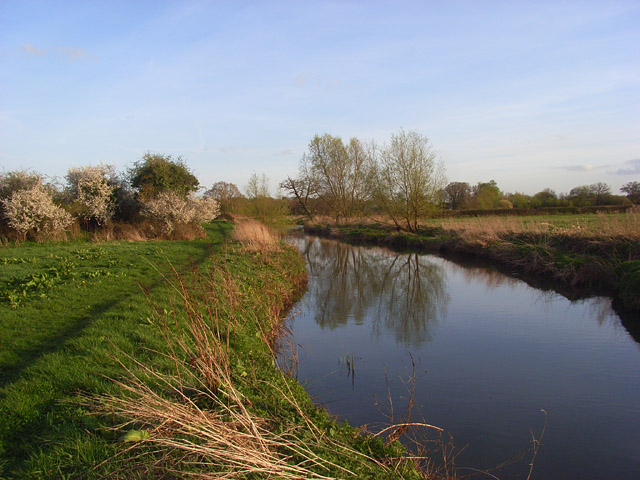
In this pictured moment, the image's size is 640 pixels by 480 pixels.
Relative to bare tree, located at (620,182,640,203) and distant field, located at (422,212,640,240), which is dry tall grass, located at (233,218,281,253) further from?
bare tree, located at (620,182,640,203)

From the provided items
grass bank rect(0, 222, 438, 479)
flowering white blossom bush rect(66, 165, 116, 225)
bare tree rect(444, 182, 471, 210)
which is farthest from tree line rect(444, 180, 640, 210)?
grass bank rect(0, 222, 438, 479)

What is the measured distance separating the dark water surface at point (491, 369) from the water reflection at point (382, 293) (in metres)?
0.06

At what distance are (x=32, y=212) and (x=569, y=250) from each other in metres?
19.7

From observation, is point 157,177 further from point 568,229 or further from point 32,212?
point 568,229

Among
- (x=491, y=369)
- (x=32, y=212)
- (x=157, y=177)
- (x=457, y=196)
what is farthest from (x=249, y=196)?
(x=457, y=196)

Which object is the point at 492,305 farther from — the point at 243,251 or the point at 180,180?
the point at 180,180

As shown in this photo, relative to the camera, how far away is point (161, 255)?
12047mm

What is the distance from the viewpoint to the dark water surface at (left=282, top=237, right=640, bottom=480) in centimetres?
437

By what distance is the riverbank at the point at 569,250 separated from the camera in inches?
455

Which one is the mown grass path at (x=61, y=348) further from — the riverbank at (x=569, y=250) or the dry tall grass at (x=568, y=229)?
the dry tall grass at (x=568, y=229)

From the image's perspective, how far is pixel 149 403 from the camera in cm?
311

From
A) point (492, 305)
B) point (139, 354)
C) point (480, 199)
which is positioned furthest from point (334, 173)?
point (139, 354)

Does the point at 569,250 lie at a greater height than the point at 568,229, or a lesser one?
lesser

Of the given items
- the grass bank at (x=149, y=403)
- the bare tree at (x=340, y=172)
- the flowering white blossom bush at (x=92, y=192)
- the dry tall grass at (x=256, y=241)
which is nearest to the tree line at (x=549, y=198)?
the bare tree at (x=340, y=172)
